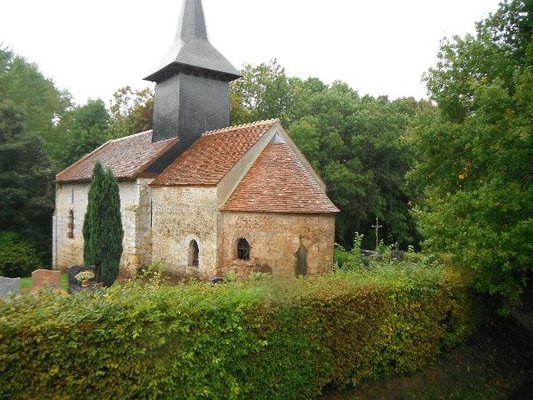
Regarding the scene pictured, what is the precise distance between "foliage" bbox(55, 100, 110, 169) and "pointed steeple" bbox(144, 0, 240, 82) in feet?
48.8

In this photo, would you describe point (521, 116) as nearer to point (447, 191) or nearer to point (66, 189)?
point (447, 191)

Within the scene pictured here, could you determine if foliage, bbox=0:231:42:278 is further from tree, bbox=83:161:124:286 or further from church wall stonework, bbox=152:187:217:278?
church wall stonework, bbox=152:187:217:278

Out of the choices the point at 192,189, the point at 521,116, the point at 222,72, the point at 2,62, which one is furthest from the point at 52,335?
the point at 2,62

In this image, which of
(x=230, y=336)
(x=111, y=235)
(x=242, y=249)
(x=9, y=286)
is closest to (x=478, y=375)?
(x=230, y=336)

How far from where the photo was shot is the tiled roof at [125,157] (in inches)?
797

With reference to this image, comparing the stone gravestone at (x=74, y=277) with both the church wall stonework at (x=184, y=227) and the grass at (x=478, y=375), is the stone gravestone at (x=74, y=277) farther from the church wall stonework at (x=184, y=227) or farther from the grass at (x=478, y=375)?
the grass at (x=478, y=375)

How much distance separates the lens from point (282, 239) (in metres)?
15.9

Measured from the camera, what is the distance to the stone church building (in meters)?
16.0

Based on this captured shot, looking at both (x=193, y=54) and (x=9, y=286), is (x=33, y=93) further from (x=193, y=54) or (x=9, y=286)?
(x=9, y=286)

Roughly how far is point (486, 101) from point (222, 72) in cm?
1438

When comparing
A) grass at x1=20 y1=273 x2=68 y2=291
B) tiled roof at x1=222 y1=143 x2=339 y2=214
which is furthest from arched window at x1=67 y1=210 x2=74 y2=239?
tiled roof at x1=222 y1=143 x2=339 y2=214

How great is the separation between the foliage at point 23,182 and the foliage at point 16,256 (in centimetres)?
101

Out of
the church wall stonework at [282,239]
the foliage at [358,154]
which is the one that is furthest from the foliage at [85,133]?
the church wall stonework at [282,239]

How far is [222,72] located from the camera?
21.4 meters
